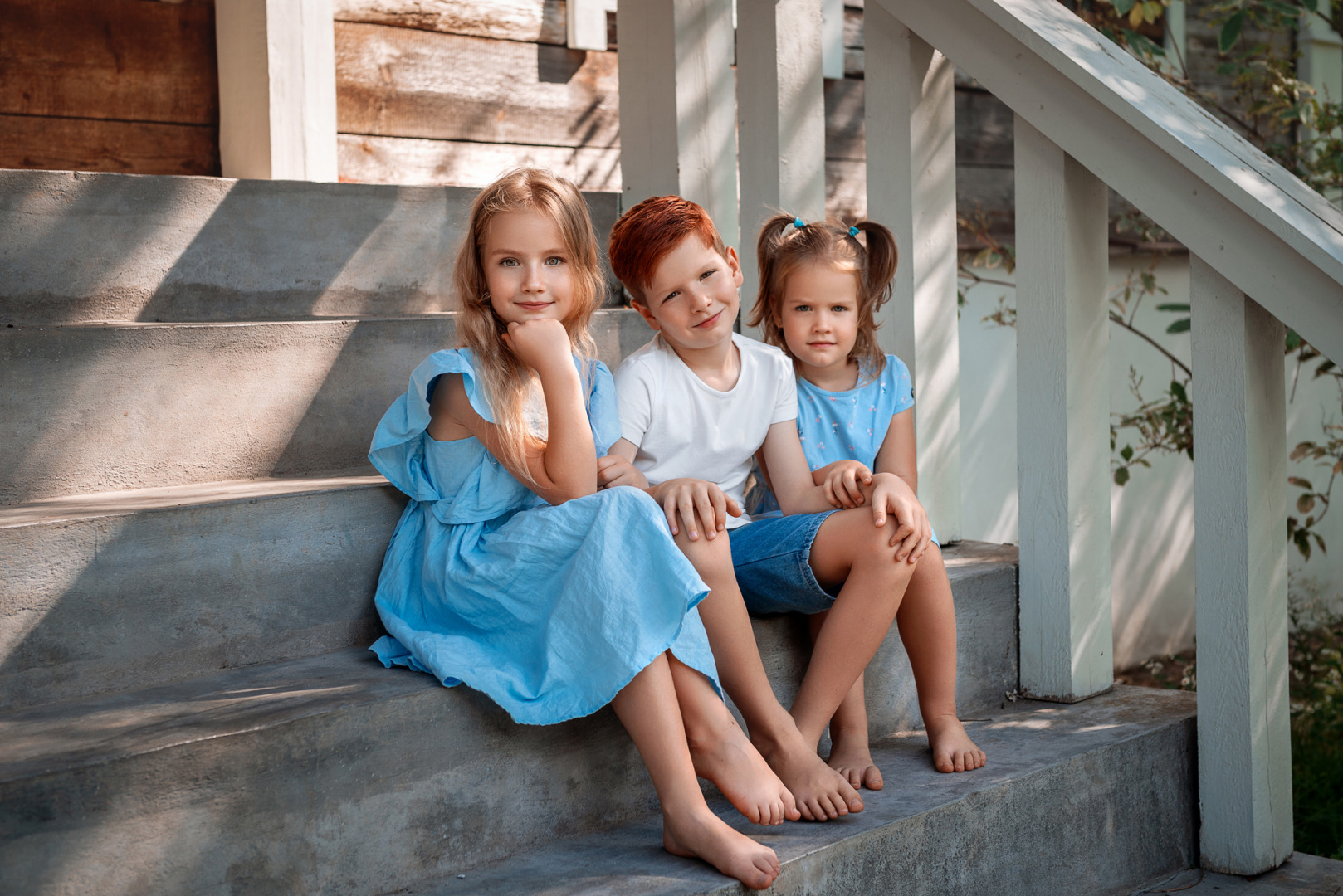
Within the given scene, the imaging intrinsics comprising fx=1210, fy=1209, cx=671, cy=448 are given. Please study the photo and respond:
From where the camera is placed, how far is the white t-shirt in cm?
190

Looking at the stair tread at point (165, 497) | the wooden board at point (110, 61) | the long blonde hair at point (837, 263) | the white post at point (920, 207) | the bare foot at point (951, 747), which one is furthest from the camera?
the wooden board at point (110, 61)

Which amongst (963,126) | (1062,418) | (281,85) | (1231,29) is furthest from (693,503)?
(963,126)

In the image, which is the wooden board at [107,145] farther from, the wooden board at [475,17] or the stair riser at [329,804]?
the stair riser at [329,804]

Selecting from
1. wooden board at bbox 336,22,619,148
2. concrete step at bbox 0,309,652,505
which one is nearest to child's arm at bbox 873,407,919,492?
concrete step at bbox 0,309,652,505

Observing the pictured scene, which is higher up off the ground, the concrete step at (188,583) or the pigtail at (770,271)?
the pigtail at (770,271)

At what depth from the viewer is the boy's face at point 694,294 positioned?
190 centimetres

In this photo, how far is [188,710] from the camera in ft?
4.56

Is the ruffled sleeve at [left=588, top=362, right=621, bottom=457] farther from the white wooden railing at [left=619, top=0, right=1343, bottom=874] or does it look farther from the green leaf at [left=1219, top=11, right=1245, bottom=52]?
the green leaf at [left=1219, top=11, right=1245, bottom=52]

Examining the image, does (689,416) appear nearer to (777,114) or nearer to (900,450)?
(900,450)

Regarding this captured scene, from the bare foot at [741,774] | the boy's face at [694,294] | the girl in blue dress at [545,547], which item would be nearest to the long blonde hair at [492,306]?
the girl in blue dress at [545,547]

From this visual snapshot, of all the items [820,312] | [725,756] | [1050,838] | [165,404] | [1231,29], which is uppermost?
[1231,29]

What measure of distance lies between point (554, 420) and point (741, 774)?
532mm

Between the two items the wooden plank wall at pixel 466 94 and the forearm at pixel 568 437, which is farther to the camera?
the wooden plank wall at pixel 466 94

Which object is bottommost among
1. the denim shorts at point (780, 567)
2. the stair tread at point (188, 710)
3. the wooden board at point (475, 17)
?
the stair tread at point (188, 710)
